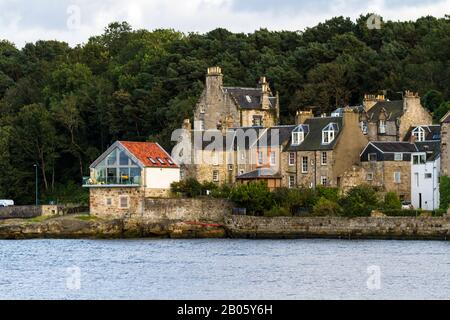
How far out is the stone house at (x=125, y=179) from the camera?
82.8 meters

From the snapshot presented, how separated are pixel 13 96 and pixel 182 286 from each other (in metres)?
78.6

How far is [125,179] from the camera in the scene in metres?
83.3

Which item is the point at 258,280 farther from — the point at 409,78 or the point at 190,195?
the point at 409,78

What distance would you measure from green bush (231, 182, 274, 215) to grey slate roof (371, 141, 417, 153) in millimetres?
7575

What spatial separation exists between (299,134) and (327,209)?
31.7 feet

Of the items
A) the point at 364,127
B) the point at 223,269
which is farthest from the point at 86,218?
the point at 223,269

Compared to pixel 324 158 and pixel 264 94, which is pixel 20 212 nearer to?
pixel 264 94

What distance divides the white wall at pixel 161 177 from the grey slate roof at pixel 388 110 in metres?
13.2

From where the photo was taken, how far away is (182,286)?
52844 millimetres

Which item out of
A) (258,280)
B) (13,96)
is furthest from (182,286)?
(13,96)

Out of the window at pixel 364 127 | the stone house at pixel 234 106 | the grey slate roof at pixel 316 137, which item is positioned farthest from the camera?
A: the stone house at pixel 234 106

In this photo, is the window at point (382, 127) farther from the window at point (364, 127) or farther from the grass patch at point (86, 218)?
the grass patch at point (86, 218)

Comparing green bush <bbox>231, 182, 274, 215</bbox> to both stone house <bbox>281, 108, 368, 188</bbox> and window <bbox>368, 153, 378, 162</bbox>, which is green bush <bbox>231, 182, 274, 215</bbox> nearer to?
stone house <bbox>281, 108, 368, 188</bbox>

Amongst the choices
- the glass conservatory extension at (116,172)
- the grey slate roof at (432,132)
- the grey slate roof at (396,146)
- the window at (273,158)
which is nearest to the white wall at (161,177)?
the glass conservatory extension at (116,172)
